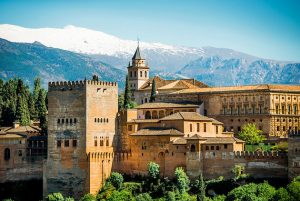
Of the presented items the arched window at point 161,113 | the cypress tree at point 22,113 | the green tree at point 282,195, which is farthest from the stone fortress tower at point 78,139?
the green tree at point 282,195

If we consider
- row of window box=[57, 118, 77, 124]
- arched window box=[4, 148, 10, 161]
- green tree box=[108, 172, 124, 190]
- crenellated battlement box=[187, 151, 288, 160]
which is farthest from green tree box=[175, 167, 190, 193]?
arched window box=[4, 148, 10, 161]

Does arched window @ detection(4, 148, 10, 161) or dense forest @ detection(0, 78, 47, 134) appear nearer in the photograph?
arched window @ detection(4, 148, 10, 161)

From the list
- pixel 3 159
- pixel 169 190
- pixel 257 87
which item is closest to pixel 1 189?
pixel 3 159

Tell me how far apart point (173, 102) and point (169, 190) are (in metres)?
23.1

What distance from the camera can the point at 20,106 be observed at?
9419 centimetres

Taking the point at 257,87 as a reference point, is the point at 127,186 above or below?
below

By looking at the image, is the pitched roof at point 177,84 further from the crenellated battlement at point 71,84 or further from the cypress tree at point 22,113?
the crenellated battlement at point 71,84

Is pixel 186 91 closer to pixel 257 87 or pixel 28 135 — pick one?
pixel 257 87

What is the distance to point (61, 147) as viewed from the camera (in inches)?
3034

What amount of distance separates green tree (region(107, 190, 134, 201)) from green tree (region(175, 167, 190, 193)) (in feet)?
17.8

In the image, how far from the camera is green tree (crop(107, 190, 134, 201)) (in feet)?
238

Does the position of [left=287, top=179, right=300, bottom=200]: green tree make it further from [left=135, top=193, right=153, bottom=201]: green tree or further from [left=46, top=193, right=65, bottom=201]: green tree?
[left=46, top=193, right=65, bottom=201]: green tree

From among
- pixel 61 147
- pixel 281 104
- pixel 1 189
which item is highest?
pixel 281 104

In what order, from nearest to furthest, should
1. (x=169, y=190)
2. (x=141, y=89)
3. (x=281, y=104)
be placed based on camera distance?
(x=169, y=190), (x=281, y=104), (x=141, y=89)
